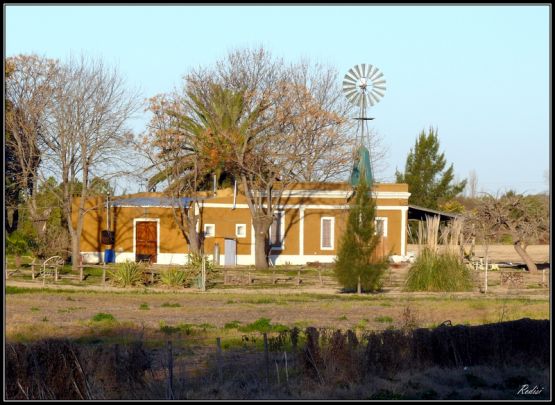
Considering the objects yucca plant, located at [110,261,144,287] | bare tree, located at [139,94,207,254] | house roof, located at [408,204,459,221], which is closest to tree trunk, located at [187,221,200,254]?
bare tree, located at [139,94,207,254]

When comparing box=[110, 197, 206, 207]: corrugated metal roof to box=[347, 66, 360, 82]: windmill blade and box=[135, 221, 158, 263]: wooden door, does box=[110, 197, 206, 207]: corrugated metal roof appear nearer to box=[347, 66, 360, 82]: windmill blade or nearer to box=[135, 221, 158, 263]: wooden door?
box=[135, 221, 158, 263]: wooden door

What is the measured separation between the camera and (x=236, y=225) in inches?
1852

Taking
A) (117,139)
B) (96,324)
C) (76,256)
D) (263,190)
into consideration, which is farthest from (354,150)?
(96,324)

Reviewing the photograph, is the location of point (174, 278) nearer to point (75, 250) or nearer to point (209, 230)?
point (75, 250)

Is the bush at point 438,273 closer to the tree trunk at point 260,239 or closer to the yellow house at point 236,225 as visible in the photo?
the yellow house at point 236,225

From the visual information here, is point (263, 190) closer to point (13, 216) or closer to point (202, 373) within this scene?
point (13, 216)

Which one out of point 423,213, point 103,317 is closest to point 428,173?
point 423,213

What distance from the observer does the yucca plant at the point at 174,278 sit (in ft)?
112

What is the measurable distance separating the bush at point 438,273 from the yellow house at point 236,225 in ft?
40.1

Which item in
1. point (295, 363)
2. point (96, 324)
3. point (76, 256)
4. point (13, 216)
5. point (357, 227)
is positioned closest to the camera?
point (295, 363)

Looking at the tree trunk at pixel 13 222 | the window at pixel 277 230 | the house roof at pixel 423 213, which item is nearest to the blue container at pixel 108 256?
the tree trunk at pixel 13 222

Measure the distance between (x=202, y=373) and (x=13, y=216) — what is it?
3925 centimetres

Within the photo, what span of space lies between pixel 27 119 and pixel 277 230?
13.2 metres

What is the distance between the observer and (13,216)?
171ft
